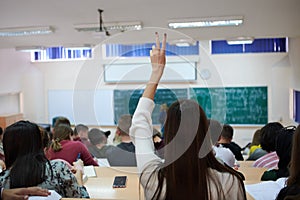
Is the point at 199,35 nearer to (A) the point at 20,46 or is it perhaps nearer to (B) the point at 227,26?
(B) the point at 227,26

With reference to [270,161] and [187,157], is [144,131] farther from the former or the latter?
[270,161]

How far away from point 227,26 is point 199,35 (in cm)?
53

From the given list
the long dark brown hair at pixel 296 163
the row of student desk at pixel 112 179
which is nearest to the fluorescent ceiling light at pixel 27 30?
the row of student desk at pixel 112 179

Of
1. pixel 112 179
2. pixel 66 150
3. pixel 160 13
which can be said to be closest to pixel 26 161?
pixel 112 179

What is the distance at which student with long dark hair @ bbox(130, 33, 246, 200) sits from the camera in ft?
3.67

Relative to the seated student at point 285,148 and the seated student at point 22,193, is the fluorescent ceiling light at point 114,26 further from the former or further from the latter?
the seated student at point 22,193

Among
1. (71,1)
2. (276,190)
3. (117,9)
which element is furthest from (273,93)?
(276,190)

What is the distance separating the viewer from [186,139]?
1.12 m

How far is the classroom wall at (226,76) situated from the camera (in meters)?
6.77

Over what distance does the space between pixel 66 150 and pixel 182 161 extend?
2061mm

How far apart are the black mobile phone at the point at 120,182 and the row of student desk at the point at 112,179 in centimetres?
3

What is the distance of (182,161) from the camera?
3.69ft

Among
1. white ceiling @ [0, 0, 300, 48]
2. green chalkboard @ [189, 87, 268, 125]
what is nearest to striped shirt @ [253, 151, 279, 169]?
white ceiling @ [0, 0, 300, 48]

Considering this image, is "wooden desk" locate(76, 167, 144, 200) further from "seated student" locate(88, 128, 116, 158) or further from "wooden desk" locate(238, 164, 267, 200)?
"wooden desk" locate(238, 164, 267, 200)
